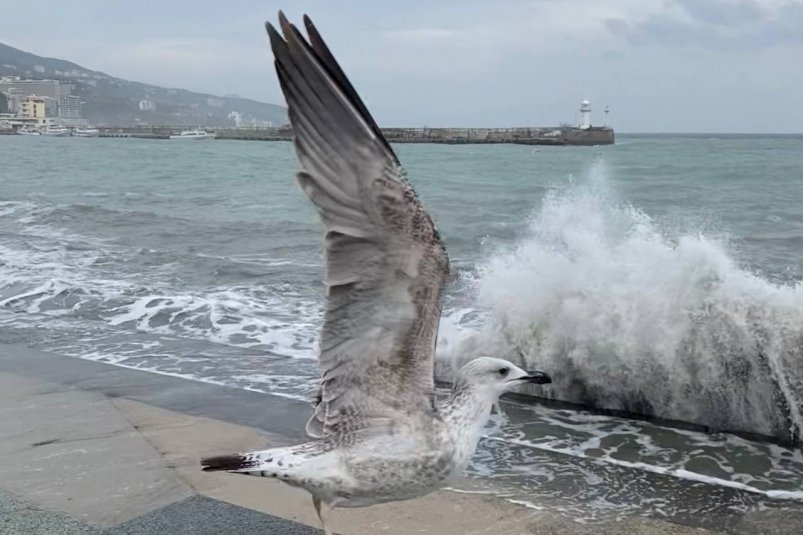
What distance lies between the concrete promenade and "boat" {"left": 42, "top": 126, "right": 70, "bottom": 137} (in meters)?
108

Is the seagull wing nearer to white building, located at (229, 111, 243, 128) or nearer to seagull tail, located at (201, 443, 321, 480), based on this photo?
seagull tail, located at (201, 443, 321, 480)

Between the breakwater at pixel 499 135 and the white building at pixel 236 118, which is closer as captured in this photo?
the breakwater at pixel 499 135

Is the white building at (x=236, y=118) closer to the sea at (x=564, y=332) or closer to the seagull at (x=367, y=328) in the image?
the sea at (x=564, y=332)

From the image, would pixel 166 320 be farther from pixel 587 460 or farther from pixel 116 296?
pixel 587 460

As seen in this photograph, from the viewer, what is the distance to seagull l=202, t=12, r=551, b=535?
99.6 inches

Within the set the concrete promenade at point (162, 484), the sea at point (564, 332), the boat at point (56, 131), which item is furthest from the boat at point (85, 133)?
the concrete promenade at point (162, 484)

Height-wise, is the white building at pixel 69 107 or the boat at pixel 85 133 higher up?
the white building at pixel 69 107

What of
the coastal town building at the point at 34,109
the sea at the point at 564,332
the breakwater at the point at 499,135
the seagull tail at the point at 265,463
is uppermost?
the coastal town building at the point at 34,109

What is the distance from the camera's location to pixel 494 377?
2908 millimetres

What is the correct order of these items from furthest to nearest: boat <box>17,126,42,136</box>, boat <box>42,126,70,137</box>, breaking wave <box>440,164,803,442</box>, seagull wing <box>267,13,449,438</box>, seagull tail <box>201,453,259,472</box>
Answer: boat <box>17,126,42,136</box>, boat <box>42,126,70,137</box>, breaking wave <box>440,164,803,442</box>, seagull tail <box>201,453,259,472</box>, seagull wing <box>267,13,449,438</box>

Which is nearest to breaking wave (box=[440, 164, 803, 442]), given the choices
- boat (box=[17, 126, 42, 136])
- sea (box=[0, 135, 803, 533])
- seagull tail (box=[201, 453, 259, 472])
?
sea (box=[0, 135, 803, 533])

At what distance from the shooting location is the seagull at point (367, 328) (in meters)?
2.53

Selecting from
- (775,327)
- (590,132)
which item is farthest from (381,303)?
(590,132)

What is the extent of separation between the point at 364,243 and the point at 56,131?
116 metres
